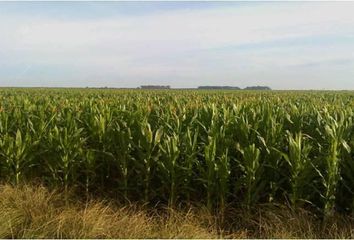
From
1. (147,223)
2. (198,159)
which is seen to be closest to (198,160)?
(198,159)

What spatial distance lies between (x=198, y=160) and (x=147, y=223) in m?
1.27

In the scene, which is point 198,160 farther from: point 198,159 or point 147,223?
point 147,223

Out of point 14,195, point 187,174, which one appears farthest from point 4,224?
point 187,174

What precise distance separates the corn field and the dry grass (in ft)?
0.59

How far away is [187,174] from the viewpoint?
207 inches

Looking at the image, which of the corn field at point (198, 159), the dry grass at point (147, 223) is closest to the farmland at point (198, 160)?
the corn field at point (198, 159)

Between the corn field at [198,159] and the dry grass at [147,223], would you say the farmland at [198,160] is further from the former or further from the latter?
the dry grass at [147,223]

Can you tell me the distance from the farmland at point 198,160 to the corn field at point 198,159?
13 millimetres

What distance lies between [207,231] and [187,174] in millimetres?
829

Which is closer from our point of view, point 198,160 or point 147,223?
point 147,223

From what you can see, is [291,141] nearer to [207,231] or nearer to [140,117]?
[207,231]

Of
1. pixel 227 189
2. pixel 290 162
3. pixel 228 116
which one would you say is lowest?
pixel 227 189

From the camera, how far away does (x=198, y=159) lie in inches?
226

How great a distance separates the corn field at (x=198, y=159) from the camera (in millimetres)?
4949
